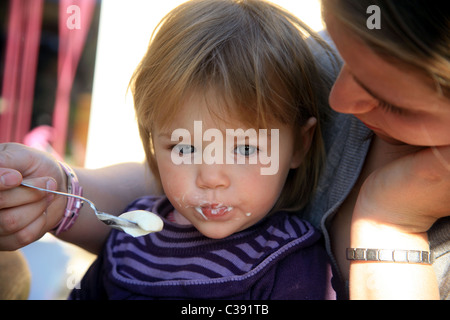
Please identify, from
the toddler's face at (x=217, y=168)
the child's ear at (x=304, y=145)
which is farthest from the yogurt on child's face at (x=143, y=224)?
the child's ear at (x=304, y=145)

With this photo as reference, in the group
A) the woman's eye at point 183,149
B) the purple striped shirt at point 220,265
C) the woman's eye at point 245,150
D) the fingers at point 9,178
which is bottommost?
the purple striped shirt at point 220,265

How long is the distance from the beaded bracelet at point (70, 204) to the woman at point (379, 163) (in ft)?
0.07

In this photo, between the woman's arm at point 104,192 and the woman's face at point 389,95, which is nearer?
the woman's face at point 389,95

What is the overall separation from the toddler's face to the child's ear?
6 centimetres

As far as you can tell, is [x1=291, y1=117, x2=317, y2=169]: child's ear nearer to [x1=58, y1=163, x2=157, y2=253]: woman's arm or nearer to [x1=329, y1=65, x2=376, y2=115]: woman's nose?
[x1=329, y1=65, x2=376, y2=115]: woman's nose

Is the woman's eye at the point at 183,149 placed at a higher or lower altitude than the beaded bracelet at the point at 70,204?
higher

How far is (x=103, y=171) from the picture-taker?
Answer: 125 centimetres

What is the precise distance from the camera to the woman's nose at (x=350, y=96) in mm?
757

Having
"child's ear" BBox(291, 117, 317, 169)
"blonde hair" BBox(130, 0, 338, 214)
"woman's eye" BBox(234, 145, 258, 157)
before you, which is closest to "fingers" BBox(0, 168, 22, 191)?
"blonde hair" BBox(130, 0, 338, 214)

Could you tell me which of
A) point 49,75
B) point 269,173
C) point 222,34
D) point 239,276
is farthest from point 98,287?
point 49,75

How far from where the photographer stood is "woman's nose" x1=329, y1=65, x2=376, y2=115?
29.8 inches

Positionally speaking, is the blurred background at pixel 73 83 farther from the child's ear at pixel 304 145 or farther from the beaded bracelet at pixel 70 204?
the child's ear at pixel 304 145

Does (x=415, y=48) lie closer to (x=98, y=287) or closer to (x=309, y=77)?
(x=309, y=77)

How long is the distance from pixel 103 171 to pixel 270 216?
453 millimetres
